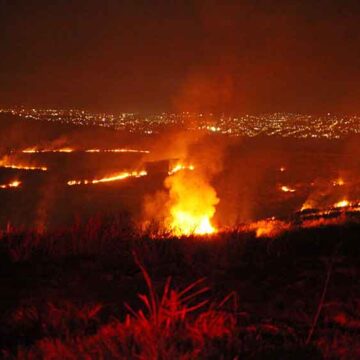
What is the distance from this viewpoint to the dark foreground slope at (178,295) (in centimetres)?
389

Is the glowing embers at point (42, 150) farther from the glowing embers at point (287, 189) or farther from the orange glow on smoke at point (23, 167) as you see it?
the glowing embers at point (287, 189)

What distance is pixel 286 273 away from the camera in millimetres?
6746

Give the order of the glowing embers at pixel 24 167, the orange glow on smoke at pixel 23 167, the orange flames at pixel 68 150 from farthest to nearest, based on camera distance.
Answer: the orange flames at pixel 68 150 → the orange glow on smoke at pixel 23 167 → the glowing embers at pixel 24 167

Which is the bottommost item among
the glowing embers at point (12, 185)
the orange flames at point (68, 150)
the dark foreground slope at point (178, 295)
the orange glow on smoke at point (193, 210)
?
the orange glow on smoke at point (193, 210)

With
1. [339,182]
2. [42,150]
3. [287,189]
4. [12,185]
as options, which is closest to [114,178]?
[12,185]

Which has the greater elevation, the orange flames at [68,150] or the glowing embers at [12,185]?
the orange flames at [68,150]

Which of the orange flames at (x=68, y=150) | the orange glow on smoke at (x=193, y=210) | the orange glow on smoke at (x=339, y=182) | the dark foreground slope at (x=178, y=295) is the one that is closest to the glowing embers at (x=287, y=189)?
the orange glow on smoke at (x=339, y=182)

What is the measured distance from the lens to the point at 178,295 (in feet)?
13.9

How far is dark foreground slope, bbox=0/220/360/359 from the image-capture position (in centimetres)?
389

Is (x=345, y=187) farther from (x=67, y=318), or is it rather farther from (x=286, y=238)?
(x=67, y=318)

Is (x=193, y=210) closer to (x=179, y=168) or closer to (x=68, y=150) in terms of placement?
(x=179, y=168)

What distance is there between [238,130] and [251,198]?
150 ft

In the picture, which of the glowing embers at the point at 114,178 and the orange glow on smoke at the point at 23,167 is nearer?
the glowing embers at the point at 114,178

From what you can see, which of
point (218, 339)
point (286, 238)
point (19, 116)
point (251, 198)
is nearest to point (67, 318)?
point (218, 339)
